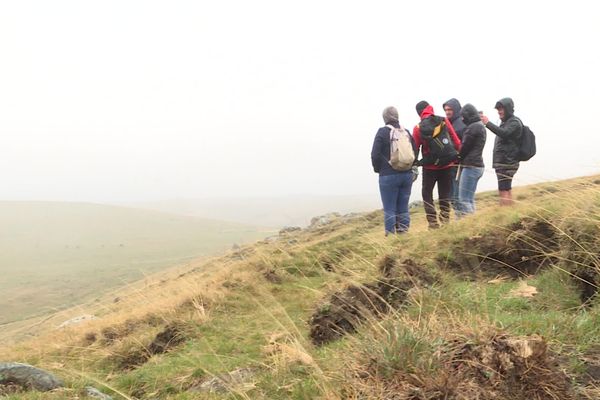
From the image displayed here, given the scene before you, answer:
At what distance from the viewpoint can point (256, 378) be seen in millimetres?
3777

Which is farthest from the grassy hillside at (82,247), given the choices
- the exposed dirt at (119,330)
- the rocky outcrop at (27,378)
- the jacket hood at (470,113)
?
the jacket hood at (470,113)

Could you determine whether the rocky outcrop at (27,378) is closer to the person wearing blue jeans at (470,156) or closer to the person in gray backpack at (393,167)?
the person in gray backpack at (393,167)

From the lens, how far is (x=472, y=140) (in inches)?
311

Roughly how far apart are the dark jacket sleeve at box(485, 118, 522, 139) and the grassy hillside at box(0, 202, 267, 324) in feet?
23.3

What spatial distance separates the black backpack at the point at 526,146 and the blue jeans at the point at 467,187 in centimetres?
69

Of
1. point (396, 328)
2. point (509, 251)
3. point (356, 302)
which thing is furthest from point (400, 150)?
point (396, 328)

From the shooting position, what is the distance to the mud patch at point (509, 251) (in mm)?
4926

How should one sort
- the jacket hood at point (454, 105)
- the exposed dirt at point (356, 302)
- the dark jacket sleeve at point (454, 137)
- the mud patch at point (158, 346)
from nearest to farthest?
the exposed dirt at point (356, 302)
the mud patch at point (158, 346)
the dark jacket sleeve at point (454, 137)
the jacket hood at point (454, 105)

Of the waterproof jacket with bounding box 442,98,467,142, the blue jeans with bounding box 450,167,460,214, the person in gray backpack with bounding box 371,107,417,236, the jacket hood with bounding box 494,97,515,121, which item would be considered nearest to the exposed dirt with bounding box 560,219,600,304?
the person in gray backpack with bounding box 371,107,417,236

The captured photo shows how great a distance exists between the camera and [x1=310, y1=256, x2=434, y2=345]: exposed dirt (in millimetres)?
4516

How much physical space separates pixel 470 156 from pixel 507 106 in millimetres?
993

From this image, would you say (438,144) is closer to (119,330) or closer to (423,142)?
(423,142)

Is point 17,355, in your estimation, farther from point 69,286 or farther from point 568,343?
point 69,286

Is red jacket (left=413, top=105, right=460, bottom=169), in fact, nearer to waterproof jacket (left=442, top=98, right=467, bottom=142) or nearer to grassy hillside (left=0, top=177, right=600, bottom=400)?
waterproof jacket (left=442, top=98, right=467, bottom=142)
